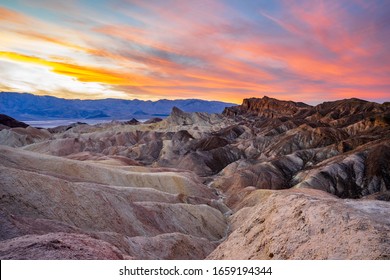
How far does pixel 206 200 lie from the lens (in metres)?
46.3

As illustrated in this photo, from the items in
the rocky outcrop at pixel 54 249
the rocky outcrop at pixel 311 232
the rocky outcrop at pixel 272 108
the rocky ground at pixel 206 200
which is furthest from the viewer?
the rocky outcrop at pixel 272 108

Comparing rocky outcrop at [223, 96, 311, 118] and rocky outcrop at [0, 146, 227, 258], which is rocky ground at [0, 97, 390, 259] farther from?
rocky outcrop at [223, 96, 311, 118]

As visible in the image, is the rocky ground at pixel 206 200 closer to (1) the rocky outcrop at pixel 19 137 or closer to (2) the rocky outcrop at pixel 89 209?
(2) the rocky outcrop at pixel 89 209

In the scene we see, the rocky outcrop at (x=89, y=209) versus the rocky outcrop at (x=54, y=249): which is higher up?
the rocky outcrop at (x=54, y=249)

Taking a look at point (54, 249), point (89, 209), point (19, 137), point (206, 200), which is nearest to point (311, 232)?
point (54, 249)

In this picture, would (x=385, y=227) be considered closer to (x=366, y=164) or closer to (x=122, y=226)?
(x=122, y=226)

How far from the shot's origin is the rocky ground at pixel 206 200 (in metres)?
9.62

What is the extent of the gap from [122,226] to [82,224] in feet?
10.9

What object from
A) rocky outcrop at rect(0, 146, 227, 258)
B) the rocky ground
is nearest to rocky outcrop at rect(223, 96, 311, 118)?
the rocky ground

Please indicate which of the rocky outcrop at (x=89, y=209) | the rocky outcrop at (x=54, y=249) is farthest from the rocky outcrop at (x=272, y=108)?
the rocky outcrop at (x=54, y=249)

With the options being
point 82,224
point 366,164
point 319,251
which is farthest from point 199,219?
point 366,164

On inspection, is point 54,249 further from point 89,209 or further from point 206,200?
point 206,200

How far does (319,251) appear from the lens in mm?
8711

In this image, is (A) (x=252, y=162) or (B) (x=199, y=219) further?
(A) (x=252, y=162)
